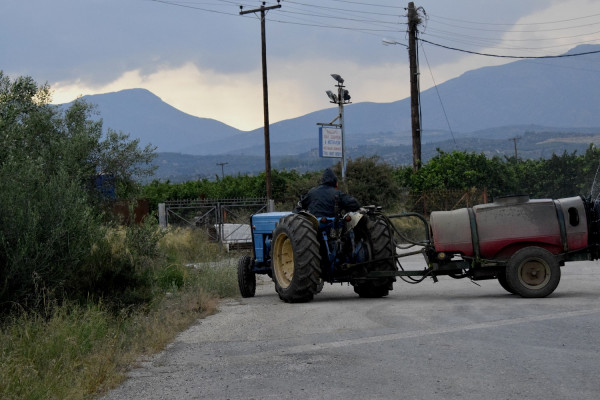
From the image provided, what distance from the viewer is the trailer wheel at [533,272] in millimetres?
11875

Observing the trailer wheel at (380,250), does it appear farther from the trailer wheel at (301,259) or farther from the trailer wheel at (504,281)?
the trailer wheel at (504,281)

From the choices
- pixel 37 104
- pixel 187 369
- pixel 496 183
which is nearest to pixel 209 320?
pixel 187 369

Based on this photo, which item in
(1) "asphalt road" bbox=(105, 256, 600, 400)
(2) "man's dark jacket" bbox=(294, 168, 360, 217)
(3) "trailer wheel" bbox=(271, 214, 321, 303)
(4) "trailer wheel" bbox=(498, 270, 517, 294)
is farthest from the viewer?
(2) "man's dark jacket" bbox=(294, 168, 360, 217)

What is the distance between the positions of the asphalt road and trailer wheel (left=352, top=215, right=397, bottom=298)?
93 centimetres

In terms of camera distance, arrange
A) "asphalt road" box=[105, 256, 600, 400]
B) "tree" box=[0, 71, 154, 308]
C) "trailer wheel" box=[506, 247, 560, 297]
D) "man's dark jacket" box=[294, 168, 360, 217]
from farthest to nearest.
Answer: "man's dark jacket" box=[294, 168, 360, 217], "trailer wheel" box=[506, 247, 560, 297], "tree" box=[0, 71, 154, 308], "asphalt road" box=[105, 256, 600, 400]

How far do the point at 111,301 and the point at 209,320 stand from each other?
2.81 meters

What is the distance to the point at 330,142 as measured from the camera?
116ft

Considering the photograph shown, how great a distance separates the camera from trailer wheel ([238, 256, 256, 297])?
47.5 feet

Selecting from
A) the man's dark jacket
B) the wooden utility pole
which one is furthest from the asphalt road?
the wooden utility pole

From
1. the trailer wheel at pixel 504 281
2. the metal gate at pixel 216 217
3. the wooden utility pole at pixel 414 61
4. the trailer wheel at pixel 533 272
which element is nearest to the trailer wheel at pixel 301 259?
the trailer wheel at pixel 504 281

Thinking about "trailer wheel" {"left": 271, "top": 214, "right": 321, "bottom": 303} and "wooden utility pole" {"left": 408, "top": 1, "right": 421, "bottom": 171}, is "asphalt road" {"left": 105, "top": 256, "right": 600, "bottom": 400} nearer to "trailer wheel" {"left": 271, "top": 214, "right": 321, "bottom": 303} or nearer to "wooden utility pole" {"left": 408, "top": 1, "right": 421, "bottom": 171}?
"trailer wheel" {"left": 271, "top": 214, "right": 321, "bottom": 303}

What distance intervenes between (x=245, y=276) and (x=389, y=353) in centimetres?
689

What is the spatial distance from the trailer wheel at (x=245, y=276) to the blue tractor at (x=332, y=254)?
100cm

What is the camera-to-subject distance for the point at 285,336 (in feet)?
30.2
